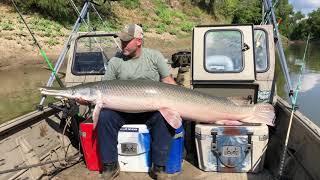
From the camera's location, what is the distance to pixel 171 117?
4910mm

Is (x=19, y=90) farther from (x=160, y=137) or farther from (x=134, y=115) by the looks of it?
(x=160, y=137)

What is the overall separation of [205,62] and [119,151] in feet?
5.71

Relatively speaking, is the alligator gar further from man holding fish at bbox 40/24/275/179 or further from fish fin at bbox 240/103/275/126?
fish fin at bbox 240/103/275/126

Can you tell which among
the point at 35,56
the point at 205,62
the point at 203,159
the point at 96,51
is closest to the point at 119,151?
the point at 203,159

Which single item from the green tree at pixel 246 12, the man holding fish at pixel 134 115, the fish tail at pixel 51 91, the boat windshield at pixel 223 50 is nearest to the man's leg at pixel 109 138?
the man holding fish at pixel 134 115

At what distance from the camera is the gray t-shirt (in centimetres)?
538

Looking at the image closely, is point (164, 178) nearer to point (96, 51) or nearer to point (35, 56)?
point (96, 51)


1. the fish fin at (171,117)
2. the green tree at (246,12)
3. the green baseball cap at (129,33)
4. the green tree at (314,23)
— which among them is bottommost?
the green tree at (314,23)

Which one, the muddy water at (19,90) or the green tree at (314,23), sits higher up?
the muddy water at (19,90)

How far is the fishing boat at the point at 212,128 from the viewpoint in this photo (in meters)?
4.90

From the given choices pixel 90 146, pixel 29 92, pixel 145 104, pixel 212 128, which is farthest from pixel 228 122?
pixel 29 92

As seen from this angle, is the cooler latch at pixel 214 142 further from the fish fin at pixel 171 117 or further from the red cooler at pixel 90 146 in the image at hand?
the red cooler at pixel 90 146

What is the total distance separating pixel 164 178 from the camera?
5141 millimetres

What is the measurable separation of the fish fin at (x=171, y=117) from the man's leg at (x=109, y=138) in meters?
0.59
